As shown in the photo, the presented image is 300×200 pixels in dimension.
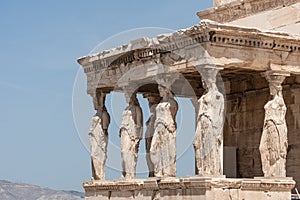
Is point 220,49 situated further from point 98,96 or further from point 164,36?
point 98,96

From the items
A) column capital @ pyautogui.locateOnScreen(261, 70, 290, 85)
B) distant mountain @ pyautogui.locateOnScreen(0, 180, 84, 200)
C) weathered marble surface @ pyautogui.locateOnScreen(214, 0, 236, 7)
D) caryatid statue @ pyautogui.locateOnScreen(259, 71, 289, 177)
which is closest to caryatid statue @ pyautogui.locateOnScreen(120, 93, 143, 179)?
caryatid statue @ pyautogui.locateOnScreen(259, 71, 289, 177)

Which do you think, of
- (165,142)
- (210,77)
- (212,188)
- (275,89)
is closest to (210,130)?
(210,77)

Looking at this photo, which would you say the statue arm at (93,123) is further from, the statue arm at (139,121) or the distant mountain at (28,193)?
the distant mountain at (28,193)

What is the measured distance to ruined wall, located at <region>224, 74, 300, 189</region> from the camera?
20.4 meters

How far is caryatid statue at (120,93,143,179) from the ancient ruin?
0.07ft

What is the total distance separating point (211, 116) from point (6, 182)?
175 ft

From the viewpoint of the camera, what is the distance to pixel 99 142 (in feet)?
69.2

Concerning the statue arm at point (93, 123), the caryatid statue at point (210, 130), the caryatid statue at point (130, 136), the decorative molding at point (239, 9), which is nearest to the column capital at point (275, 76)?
the caryatid statue at point (210, 130)

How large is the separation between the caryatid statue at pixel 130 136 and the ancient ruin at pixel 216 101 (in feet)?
0.07

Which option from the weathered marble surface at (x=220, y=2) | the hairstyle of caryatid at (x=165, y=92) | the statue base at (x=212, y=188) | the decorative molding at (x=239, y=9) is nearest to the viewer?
the statue base at (x=212, y=188)

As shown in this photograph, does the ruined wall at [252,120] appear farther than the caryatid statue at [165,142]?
Yes

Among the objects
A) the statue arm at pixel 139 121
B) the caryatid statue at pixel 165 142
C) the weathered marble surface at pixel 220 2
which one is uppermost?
the weathered marble surface at pixel 220 2

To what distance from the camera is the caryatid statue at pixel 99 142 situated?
2112 cm

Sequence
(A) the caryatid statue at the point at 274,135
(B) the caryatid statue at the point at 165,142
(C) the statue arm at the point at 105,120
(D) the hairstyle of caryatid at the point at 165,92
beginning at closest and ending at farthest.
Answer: (A) the caryatid statue at the point at 274,135, (B) the caryatid statue at the point at 165,142, (D) the hairstyle of caryatid at the point at 165,92, (C) the statue arm at the point at 105,120
